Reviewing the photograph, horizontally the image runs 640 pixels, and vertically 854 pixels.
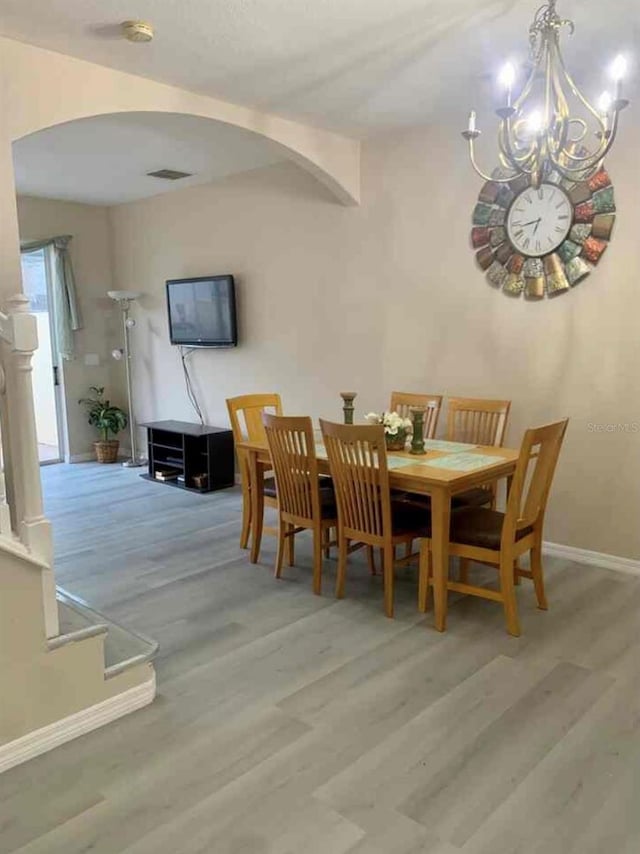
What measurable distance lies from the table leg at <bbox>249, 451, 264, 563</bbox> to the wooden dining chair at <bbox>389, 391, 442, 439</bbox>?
1.05 m

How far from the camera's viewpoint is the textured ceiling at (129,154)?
4.21m

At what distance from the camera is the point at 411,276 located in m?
4.48

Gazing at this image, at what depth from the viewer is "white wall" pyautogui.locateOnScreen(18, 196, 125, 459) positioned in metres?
6.79

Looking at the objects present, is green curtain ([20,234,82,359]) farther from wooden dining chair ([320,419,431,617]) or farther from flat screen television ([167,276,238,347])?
Answer: wooden dining chair ([320,419,431,617])

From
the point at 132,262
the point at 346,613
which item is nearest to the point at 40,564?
the point at 346,613

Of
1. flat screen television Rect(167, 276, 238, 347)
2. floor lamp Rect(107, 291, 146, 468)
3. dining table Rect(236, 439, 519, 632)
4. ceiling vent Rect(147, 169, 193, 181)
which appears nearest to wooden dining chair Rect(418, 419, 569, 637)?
dining table Rect(236, 439, 519, 632)

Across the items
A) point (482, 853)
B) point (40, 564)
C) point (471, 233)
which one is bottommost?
point (482, 853)

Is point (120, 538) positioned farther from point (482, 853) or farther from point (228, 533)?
point (482, 853)

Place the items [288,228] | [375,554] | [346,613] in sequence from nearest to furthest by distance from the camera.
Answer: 1. [346,613]
2. [375,554]
3. [288,228]

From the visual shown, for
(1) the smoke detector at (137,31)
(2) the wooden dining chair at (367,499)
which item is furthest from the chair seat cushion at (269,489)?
(1) the smoke detector at (137,31)

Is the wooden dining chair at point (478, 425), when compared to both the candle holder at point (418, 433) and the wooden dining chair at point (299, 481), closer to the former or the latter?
the candle holder at point (418, 433)

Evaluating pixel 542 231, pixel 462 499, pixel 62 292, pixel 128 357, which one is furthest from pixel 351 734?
pixel 62 292

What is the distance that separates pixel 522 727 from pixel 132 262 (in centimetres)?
603

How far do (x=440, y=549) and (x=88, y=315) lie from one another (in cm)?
540
